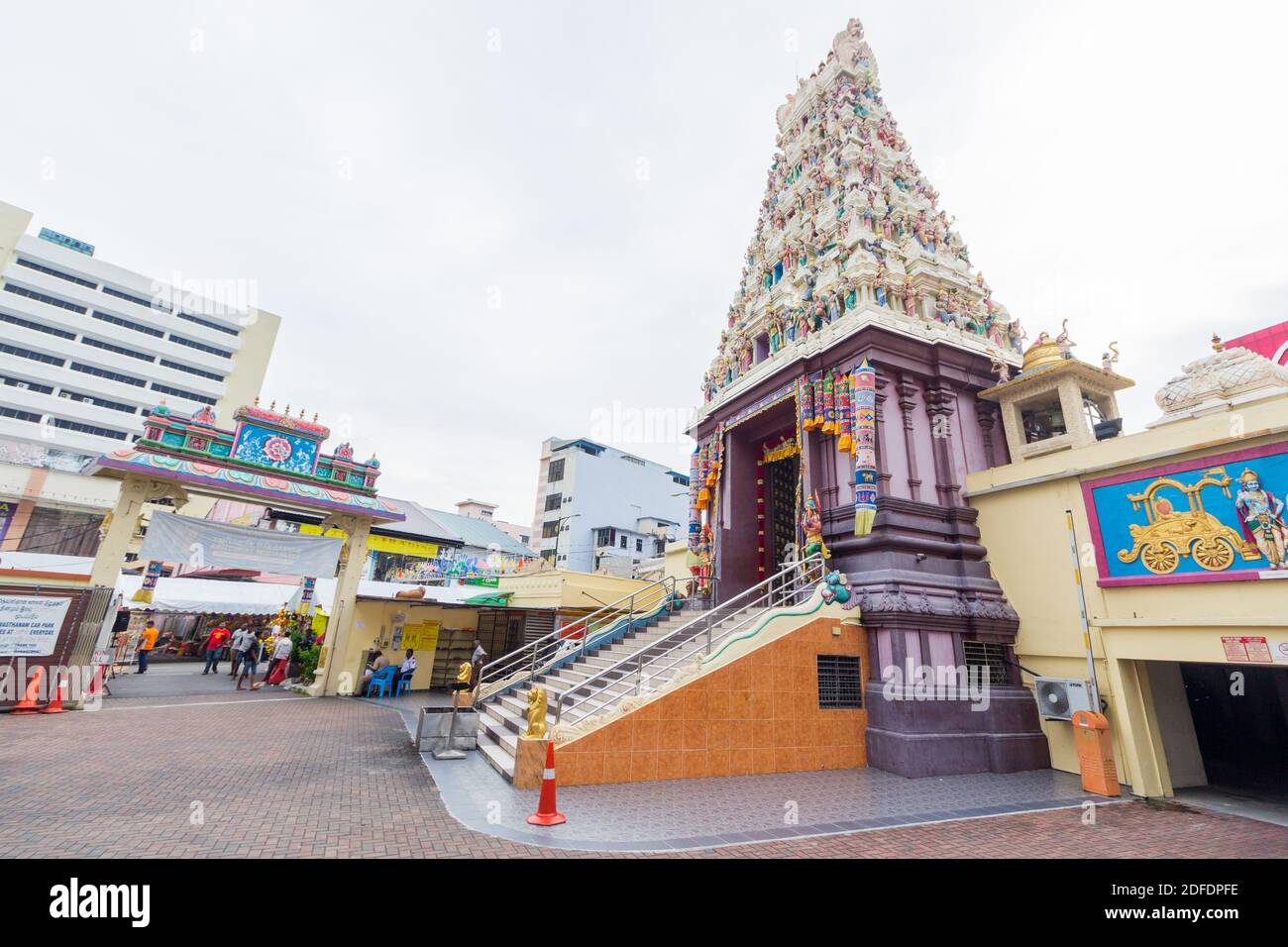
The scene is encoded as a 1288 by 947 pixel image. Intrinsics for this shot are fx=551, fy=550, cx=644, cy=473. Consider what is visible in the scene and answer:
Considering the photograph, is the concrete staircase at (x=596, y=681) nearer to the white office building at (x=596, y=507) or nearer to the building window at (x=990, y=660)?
the building window at (x=990, y=660)

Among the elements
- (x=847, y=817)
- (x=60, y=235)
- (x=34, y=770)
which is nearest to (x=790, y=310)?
(x=847, y=817)

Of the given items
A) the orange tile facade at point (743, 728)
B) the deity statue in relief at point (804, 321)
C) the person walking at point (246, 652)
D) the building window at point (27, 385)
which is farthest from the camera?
the building window at point (27, 385)

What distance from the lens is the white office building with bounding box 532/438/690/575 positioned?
146 ft

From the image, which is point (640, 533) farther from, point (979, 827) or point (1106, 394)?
point (979, 827)

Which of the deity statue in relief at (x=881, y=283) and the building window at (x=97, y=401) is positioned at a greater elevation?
the building window at (x=97, y=401)

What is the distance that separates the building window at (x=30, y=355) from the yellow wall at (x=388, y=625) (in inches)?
2259

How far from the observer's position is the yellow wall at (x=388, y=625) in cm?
1719

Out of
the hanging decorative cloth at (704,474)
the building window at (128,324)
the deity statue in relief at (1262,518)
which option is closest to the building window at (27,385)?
the building window at (128,324)

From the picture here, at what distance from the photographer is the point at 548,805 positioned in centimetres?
630

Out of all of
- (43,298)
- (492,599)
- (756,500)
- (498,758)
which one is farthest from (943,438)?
(43,298)

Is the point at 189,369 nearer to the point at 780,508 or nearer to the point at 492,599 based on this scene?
the point at 492,599

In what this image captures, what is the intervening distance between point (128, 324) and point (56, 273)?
6253mm

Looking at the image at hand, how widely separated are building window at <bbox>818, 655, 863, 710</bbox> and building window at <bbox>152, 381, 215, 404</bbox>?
223 ft
